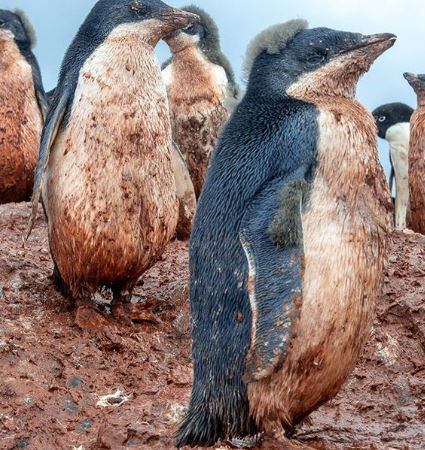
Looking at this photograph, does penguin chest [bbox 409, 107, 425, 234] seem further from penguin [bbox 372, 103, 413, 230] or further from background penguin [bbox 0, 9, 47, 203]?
background penguin [bbox 0, 9, 47, 203]

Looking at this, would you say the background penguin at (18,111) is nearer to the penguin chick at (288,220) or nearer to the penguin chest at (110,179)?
the penguin chest at (110,179)

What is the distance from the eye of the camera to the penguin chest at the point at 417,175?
8391 mm

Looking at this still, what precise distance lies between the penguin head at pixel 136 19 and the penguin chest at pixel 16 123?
2.77 meters

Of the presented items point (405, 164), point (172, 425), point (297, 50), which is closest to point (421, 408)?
point (172, 425)

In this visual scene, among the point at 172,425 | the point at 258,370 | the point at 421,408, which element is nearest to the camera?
the point at 258,370

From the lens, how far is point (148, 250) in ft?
19.3

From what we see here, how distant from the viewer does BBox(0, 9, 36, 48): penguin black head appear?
9.28 m

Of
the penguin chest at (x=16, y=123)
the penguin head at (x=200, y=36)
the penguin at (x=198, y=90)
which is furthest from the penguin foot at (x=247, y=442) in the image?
the penguin head at (x=200, y=36)

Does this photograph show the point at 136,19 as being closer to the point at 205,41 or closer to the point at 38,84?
the point at 38,84

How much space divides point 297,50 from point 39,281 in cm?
249

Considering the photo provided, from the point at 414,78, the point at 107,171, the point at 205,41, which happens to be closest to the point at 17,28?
the point at 205,41

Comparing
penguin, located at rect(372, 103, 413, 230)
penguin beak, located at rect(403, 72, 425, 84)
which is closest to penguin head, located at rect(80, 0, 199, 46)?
penguin beak, located at rect(403, 72, 425, 84)

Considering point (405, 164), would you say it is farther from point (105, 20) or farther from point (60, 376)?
point (60, 376)

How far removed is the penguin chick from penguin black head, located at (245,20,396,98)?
23.1 inches
